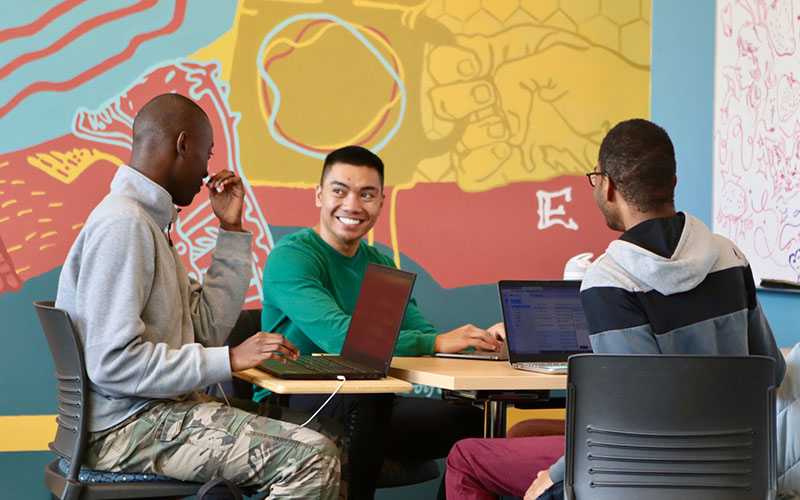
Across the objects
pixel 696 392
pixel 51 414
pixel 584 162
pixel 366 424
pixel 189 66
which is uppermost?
pixel 189 66

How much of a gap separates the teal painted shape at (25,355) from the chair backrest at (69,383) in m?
1.70

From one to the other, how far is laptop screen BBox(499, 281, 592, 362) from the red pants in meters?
0.33

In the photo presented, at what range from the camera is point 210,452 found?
2.02 meters

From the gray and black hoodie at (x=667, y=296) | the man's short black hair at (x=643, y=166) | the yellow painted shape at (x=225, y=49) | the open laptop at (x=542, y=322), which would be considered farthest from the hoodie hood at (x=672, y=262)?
the yellow painted shape at (x=225, y=49)

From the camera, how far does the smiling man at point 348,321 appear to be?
2.50m

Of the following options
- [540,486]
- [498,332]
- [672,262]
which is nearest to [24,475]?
[498,332]

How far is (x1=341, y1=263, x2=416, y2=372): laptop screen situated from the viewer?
2307 mm

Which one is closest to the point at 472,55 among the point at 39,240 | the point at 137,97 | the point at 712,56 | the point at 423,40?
the point at 423,40

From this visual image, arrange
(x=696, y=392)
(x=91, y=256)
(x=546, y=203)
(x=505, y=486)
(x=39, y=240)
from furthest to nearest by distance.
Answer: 1. (x=546, y=203)
2. (x=39, y=240)
3. (x=505, y=486)
4. (x=91, y=256)
5. (x=696, y=392)

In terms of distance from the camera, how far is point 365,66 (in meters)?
4.17

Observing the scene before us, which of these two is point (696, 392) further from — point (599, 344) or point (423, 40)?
point (423, 40)

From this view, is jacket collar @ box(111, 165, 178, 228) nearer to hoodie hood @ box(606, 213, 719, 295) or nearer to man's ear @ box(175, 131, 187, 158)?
man's ear @ box(175, 131, 187, 158)

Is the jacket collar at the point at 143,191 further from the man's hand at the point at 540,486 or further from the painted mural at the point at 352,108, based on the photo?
the painted mural at the point at 352,108

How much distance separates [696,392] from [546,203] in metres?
2.79
